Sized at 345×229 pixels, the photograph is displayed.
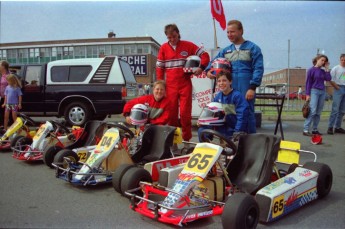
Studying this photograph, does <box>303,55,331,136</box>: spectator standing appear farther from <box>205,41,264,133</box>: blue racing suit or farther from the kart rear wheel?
the kart rear wheel

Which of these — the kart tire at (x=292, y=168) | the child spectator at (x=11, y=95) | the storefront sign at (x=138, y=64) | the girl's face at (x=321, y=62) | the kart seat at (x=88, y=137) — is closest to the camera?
the kart tire at (x=292, y=168)

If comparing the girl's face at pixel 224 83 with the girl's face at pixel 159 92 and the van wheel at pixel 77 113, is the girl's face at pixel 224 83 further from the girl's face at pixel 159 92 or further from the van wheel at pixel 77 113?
the van wheel at pixel 77 113

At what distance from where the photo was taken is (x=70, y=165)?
386cm

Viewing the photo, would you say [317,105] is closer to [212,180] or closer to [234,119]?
[234,119]

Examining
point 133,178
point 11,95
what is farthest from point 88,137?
point 11,95

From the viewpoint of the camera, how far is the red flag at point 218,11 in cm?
782

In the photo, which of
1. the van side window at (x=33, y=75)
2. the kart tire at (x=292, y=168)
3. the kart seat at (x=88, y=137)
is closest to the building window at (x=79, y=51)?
the van side window at (x=33, y=75)

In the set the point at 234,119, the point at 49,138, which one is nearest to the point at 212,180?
the point at 234,119

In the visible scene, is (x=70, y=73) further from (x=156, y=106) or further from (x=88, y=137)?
(x=156, y=106)

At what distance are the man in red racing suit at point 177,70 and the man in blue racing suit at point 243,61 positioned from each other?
675 millimetres

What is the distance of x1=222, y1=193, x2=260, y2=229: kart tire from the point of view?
2.52m

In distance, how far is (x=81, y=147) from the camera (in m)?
4.99

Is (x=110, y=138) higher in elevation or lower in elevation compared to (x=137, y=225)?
higher

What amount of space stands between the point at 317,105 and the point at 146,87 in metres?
7.21
